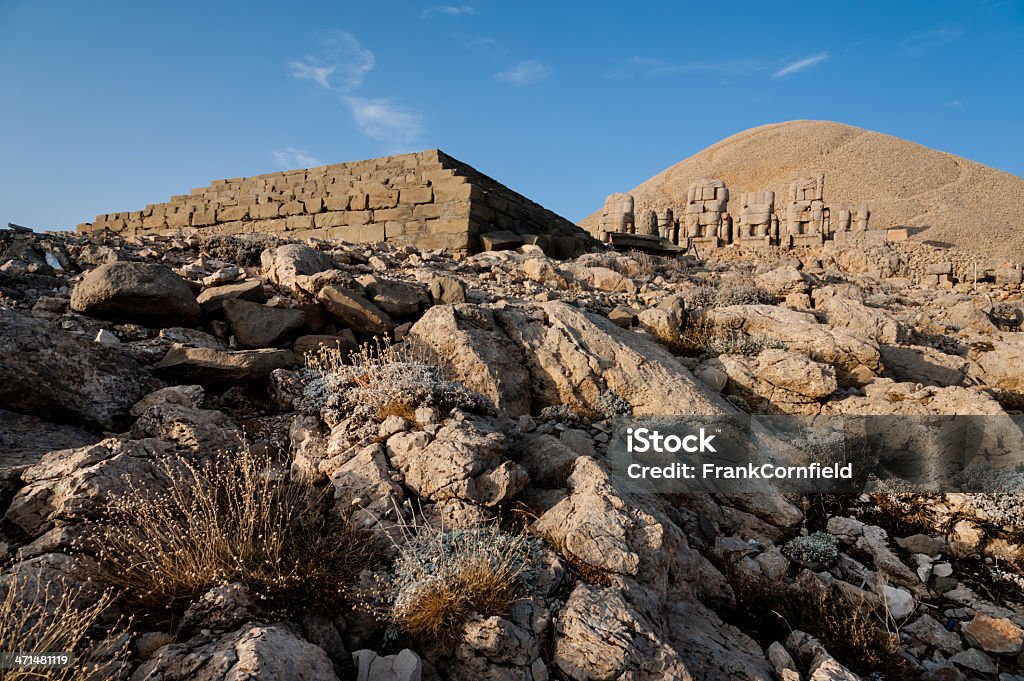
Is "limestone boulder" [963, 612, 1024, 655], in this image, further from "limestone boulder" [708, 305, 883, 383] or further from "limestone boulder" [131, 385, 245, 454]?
"limestone boulder" [131, 385, 245, 454]

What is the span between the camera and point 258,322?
573cm

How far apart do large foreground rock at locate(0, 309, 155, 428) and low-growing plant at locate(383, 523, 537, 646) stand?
283 cm

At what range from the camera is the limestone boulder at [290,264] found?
6.52 metres

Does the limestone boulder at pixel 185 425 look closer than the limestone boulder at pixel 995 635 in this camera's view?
No

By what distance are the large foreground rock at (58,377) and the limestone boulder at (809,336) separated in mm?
6348

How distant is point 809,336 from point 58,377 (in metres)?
7.29

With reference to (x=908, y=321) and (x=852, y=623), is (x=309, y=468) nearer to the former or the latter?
(x=852, y=623)

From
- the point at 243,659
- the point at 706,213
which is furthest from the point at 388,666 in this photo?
the point at 706,213

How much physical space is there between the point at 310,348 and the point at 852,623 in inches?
194

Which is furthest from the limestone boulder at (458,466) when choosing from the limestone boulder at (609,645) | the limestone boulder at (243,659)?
the limestone boulder at (243,659)

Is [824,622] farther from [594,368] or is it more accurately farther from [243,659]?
[243,659]

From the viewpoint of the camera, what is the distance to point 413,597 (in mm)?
2986

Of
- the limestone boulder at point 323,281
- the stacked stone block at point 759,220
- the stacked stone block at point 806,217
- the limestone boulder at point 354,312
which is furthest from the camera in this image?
the stacked stone block at point 759,220

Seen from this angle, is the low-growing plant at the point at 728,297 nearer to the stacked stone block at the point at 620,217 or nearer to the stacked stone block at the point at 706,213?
the stacked stone block at the point at 706,213
